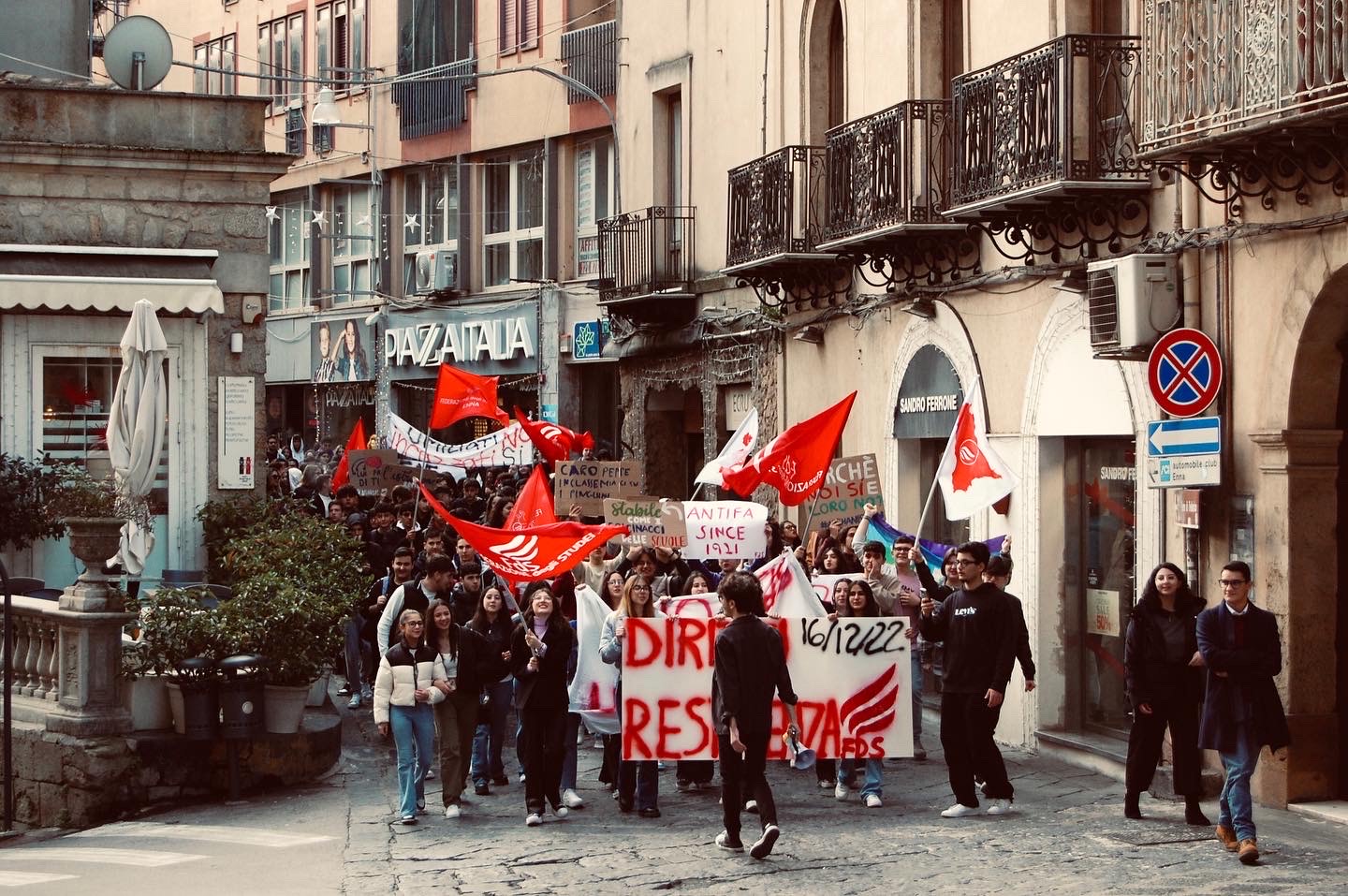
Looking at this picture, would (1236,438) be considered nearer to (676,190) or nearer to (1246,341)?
(1246,341)

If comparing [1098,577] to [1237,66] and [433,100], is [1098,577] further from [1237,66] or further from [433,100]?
[433,100]

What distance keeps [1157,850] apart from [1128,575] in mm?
3838

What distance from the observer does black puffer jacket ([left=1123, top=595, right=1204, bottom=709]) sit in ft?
43.1

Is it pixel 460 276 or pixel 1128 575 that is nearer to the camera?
pixel 1128 575

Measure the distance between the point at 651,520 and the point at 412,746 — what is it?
4684mm

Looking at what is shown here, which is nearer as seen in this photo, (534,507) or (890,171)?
(534,507)

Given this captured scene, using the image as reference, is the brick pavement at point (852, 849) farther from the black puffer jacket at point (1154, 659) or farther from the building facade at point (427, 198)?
the building facade at point (427, 198)

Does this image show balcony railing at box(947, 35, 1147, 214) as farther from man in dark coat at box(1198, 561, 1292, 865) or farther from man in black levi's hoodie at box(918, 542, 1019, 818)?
man in dark coat at box(1198, 561, 1292, 865)

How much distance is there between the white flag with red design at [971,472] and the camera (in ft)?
50.6

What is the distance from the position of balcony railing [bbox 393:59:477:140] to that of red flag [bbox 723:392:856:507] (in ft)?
61.0

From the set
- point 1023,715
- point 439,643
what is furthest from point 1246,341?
point 439,643

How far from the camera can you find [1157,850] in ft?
40.6

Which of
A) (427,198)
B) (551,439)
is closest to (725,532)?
(551,439)

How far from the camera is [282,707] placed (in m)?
15.6
